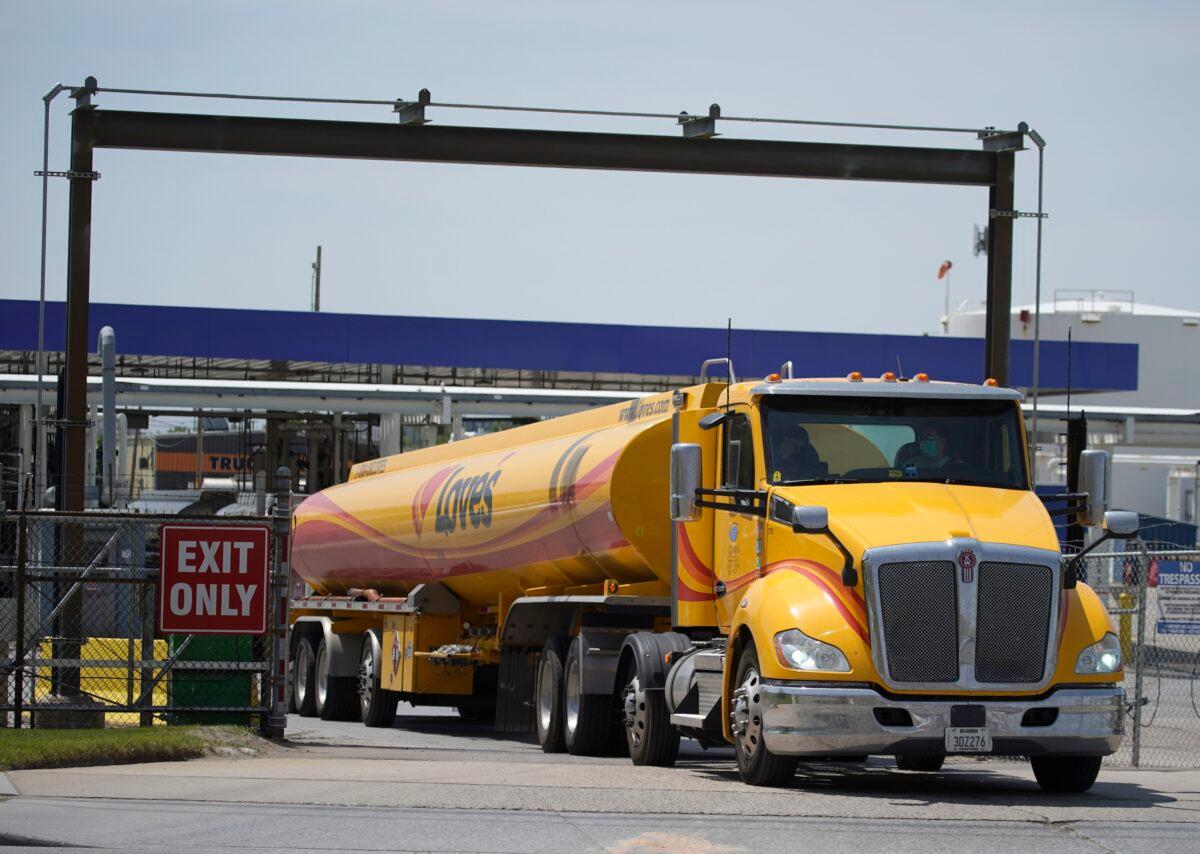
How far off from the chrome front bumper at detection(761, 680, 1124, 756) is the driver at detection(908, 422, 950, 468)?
2.02 m

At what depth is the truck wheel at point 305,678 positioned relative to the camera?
81.2 feet

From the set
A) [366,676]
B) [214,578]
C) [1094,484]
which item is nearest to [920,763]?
[1094,484]

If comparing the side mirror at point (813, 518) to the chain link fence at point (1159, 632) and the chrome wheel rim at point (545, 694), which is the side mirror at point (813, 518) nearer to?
the chain link fence at point (1159, 632)

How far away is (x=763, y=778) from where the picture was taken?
12.4 m

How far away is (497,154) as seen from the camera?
2102cm

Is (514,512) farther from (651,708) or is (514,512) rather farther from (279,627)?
(651,708)

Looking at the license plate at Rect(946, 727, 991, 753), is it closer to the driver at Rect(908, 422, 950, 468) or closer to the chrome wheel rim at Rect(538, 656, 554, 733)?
the driver at Rect(908, 422, 950, 468)

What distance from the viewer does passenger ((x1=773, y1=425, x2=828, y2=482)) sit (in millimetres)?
13234

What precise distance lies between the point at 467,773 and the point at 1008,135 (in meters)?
11.5

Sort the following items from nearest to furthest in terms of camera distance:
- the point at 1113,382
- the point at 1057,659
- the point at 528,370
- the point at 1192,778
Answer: the point at 1057,659, the point at 1192,778, the point at 528,370, the point at 1113,382

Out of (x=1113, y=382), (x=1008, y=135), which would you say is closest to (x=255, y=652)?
(x=1008, y=135)

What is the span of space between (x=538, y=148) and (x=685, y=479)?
8896 millimetres

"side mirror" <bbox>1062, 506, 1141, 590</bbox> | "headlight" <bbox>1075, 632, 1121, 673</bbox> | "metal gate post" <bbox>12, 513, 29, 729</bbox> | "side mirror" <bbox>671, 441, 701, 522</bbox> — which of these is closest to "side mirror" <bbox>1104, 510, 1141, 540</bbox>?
"side mirror" <bbox>1062, 506, 1141, 590</bbox>

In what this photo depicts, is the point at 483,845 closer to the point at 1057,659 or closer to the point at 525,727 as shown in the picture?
the point at 1057,659
